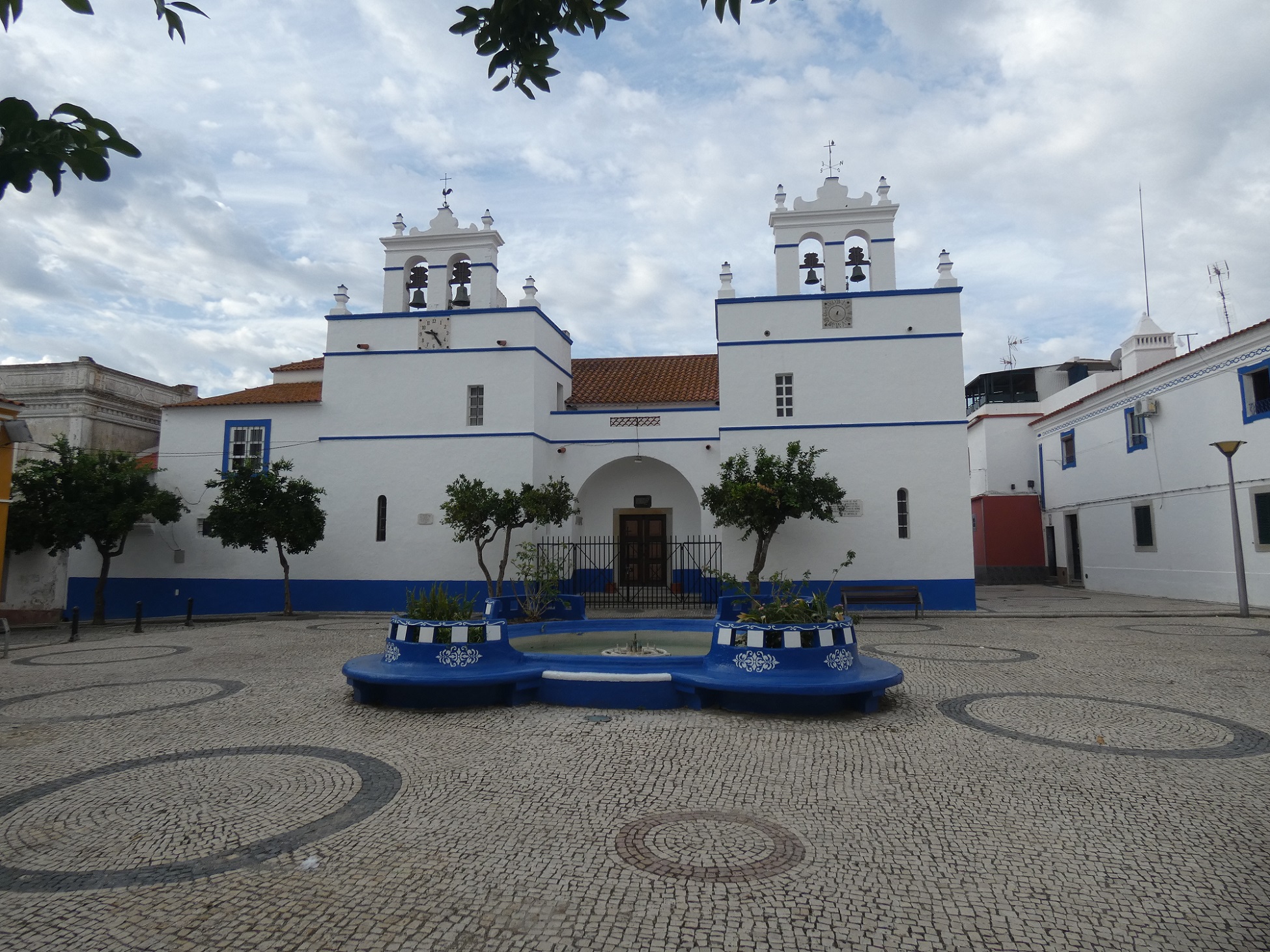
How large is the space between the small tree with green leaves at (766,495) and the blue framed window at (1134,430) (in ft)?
29.5

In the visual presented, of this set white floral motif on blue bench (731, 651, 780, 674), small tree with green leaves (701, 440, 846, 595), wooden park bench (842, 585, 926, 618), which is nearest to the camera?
white floral motif on blue bench (731, 651, 780, 674)

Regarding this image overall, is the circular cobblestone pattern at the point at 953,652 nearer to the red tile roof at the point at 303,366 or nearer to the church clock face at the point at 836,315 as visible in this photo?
the church clock face at the point at 836,315

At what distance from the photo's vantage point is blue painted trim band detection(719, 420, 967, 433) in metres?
16.7

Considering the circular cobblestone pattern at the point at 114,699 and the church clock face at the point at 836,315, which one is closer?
the circular cobblestone pattern at the point at 114,699

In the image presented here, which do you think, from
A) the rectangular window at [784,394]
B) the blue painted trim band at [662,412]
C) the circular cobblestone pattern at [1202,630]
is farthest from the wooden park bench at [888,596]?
the blue painted trim band at [662,412]

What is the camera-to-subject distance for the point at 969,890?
3.27 meters

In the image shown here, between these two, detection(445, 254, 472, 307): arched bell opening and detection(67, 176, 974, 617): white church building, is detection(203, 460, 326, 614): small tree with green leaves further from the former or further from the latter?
detection(445, 254, 472, 307): arched bell opening

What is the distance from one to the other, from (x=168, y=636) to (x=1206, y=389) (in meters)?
21.0

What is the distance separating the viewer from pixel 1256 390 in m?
15.4

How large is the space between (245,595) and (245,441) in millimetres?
3647

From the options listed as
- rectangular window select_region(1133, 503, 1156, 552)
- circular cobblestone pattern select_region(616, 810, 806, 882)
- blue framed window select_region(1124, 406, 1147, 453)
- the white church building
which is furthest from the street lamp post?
circular cobblestone pattern select_region(616, 810, 806, 882)

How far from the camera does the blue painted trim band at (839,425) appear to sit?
16.7 meters

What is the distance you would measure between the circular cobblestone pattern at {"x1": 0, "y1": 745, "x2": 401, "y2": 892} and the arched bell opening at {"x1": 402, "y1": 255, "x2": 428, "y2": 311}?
1454cm

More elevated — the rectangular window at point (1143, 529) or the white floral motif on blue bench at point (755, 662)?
the rectangular window at point (1143, 529)
